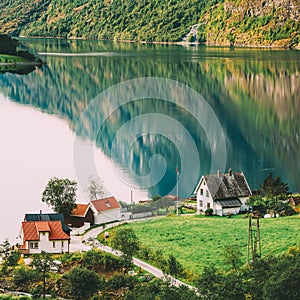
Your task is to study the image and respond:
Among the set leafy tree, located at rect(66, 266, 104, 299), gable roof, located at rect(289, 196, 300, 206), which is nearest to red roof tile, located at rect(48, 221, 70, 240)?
leafy tree, located at rect(66, 266, 104, 299)

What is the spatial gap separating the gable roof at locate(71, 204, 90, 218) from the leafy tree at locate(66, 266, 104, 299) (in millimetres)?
5807

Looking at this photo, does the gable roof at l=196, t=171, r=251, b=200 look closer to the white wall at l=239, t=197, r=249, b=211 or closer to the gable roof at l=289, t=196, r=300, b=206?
the white wall at l=239, t=197, r=249, b=211

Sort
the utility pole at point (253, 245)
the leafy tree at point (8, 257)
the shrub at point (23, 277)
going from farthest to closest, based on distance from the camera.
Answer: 1. the leafy tree at point (8, 257)
2. the utility pole at point (253, 245)
3. the shrub at point (23, 277)

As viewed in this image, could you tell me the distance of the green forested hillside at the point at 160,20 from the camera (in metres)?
119

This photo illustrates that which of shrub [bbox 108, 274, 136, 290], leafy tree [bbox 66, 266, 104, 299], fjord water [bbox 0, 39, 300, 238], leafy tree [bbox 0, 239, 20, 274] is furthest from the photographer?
fjord water [bbox 0, 39, 300, 238]

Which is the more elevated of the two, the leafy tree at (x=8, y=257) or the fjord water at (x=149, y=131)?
the fjord water at (x=149, y=131)

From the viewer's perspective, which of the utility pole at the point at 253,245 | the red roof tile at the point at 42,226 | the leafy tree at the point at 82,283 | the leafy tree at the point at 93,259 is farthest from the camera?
the red roof tile at the point at 42,226

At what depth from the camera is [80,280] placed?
55.2 feet

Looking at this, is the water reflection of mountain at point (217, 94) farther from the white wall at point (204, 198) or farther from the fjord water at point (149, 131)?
the white wall at point (204, 198)

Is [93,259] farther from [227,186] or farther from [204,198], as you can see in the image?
[227,186]

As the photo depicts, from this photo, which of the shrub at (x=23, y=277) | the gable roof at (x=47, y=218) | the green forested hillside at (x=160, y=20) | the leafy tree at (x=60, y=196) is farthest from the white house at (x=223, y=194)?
the green forested hillside at (x=160, y=20)

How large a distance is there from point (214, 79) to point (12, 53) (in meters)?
23.2

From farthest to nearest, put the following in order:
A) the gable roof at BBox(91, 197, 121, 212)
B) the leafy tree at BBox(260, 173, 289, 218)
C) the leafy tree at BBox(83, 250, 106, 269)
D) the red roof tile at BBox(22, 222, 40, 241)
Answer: the leafy tree at BBox(260, 173, 289, 218) → the gable roof at BBox(91, 197, 121, 212) → the red roof tile at BBox(22, 222, 40, 241) → the leafy tree at BBox(83, 250, 106, 269)

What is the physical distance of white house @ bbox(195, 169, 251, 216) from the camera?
24.6m
